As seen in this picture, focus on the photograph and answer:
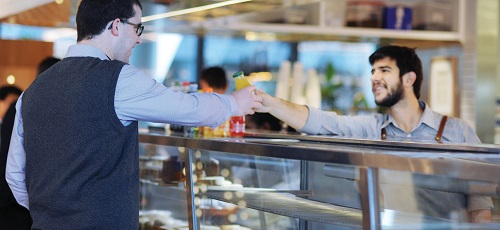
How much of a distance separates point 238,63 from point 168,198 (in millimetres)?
7159

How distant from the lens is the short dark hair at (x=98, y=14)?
287cm

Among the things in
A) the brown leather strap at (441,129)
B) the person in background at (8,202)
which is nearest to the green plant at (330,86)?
the brown leather strap at (441,129)

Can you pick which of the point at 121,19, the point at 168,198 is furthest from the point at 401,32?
the point at 121,19

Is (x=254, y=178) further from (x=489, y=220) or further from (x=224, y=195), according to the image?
(x=489, y=220)

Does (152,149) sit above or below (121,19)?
below

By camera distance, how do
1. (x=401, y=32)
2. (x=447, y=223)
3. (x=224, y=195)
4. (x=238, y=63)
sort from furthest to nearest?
(x=238, y=63)
(x=401, y=32)
(x=224, y=195)
(x=447, y=223)

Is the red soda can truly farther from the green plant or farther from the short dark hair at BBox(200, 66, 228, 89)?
the green plant

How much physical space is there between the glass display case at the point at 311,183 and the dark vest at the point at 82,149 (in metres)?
0.48

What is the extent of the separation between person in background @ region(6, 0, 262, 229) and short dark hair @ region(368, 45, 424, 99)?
6.57 feet

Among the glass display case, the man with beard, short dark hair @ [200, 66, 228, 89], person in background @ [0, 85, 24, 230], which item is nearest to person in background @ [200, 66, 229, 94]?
short dark hair @ [200, 66, 228, 89]

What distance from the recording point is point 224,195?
348 cm

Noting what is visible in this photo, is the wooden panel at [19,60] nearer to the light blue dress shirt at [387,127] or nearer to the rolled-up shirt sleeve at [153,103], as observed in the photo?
the light blue dress shirt at [387,127]

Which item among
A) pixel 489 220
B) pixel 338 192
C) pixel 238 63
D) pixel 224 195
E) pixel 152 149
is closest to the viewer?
pixel 489 220

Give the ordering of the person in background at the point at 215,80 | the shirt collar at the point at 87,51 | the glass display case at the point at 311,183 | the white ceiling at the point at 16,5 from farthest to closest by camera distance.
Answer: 1. the person in background at the point at 215,80
2. the white ceiling at the point at 16,5
3. the shirt collar at the point at 87,51
4. the glass display case at the point at 311,183
